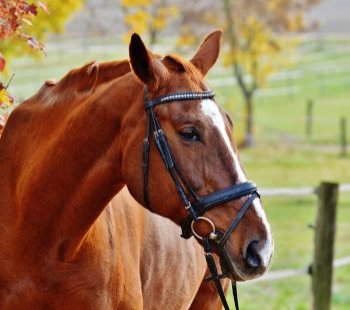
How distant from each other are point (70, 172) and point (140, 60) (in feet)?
1.85

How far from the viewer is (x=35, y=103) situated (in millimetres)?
4121

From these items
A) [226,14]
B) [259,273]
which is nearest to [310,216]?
[226,14]

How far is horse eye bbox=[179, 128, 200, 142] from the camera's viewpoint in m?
3.61

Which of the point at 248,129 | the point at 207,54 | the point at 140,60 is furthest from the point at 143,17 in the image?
the point at 140,60

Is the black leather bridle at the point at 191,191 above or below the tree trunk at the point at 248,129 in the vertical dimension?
above

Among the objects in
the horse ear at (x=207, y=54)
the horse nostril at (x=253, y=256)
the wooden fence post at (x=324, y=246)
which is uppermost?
→ the horse ear at (x=207, y=54)

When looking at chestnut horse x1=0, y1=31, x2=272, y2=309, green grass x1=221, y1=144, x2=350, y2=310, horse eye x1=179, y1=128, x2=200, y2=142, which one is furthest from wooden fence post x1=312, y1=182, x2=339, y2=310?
horse eye x1=179, y1=128, x2=200, y2=142

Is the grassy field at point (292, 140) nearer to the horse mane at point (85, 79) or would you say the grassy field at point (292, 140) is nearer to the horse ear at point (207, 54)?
the horse ear at point (207, 54)

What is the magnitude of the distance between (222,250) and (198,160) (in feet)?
1.10

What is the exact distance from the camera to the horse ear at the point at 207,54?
399 cm

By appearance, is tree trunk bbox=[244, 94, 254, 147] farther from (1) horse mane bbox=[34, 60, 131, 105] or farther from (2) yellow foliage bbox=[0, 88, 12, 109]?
(1) horse mane bbox=[34, 60, 131, 105]

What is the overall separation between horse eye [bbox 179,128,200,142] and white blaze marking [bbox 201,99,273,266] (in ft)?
0.26

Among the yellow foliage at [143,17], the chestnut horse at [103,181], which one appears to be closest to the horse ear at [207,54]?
the chestnut horse at [103,181]

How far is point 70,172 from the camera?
3.91m
